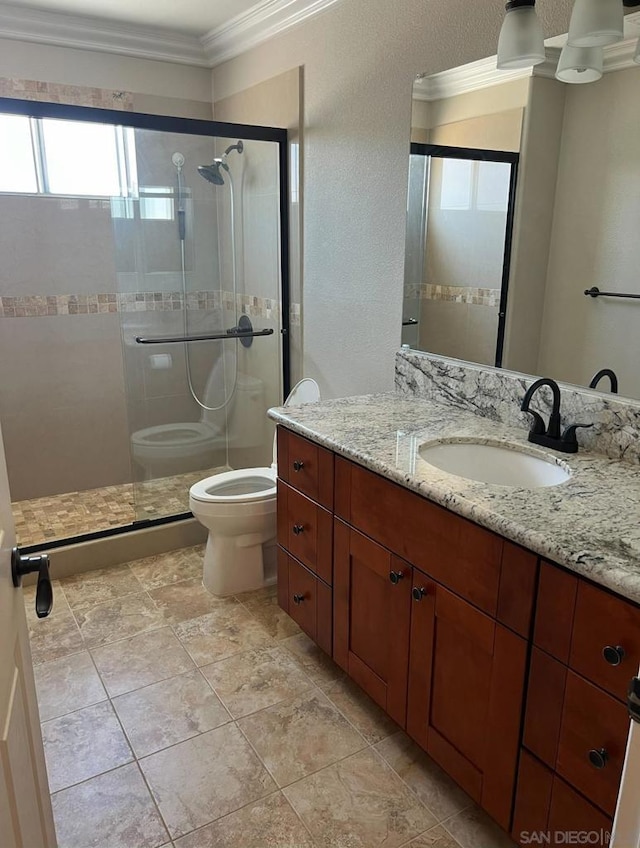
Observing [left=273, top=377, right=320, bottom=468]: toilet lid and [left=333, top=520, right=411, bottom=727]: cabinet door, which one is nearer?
[left=333, top=520, right=411, bottom=727]: cabinet door

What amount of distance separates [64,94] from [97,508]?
2.15 metres

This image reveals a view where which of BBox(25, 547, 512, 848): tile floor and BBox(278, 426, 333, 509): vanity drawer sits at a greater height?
BBox(278, 426, 333, 509): vanity drawer

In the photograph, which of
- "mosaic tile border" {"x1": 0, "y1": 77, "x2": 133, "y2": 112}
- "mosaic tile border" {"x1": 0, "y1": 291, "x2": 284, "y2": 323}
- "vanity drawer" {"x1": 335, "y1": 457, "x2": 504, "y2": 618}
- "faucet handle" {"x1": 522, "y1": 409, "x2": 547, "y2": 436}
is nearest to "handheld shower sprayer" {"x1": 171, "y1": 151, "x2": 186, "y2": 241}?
"mosaic tile border" {"x1": 0, "y1": 291, "x2": 284, "y2": 323}

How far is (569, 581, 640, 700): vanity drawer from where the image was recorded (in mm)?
1096

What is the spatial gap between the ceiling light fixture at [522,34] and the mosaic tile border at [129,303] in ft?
5.32

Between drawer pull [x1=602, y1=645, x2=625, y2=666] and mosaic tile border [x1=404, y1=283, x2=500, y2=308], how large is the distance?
1204 millimetres

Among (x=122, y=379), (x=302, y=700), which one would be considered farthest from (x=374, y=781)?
(x=122, y=379)

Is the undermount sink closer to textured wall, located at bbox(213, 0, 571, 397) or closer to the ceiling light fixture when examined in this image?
textured wall, located at bbox(213, 0, 571, 397)

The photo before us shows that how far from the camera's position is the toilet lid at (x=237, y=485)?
2.71 metres

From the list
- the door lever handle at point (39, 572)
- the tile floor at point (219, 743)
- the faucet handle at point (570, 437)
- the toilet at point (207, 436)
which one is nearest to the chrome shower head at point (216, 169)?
the toilet at point (207, 436)

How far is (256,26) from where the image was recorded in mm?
2967

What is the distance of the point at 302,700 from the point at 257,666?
240 millimetres

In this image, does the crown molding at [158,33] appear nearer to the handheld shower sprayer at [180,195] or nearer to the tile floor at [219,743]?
the handheld shower sprayer at [180,195]

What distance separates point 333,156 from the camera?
8.80 ft
